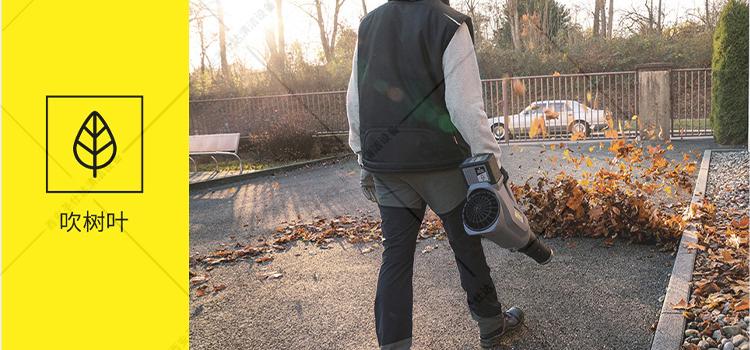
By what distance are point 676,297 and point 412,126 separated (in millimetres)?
1872

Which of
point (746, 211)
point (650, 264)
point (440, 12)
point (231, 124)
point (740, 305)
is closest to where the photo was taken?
point (440, 12)

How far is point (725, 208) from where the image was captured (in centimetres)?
564

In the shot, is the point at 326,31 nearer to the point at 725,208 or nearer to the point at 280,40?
the point at 280,40

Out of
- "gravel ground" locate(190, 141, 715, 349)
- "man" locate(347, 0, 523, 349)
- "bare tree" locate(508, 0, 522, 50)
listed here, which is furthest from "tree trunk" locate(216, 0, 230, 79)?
"man" locate(347, 0, 523, 349)

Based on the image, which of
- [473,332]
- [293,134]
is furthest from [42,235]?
[293,134]

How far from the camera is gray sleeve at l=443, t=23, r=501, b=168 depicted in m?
2.59

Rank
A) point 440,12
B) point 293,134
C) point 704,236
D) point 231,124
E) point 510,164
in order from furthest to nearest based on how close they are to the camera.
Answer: point 231,124 < point 293,134 < point 510,164 < point 704,236 < point 440,12

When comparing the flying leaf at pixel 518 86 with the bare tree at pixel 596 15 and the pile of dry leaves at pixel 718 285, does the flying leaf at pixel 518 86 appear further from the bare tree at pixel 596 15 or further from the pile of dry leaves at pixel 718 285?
the bare tree at pixel 596 15

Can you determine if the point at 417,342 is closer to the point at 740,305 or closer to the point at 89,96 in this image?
the point at 740,305

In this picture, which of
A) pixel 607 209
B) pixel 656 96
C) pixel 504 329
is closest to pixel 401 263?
pixel 504 329

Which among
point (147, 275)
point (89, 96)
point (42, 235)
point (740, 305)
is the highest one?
point (89, 96)

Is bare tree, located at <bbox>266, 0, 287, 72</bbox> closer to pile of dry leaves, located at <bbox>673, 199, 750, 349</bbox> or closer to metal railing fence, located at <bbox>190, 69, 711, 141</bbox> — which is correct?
metal railing fence, located at <bbox>190, 69, 711, 141</bbox>

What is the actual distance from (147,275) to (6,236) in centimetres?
47

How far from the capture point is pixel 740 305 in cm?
311
